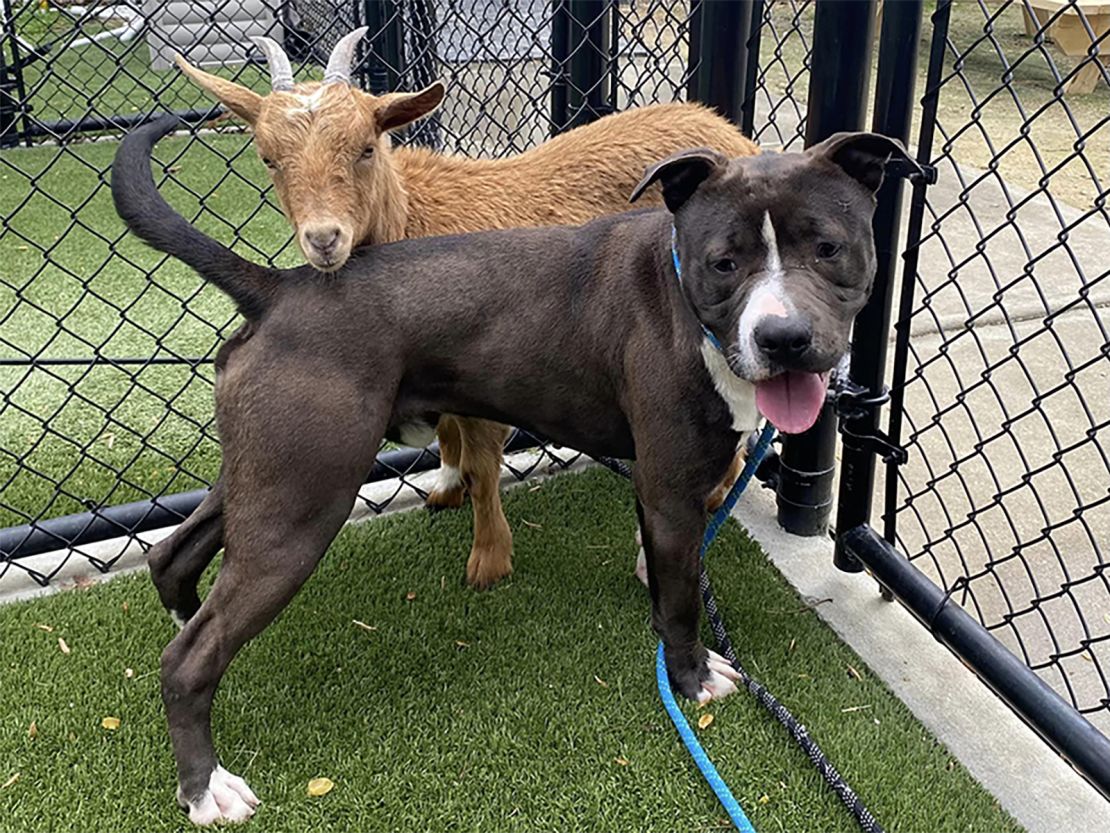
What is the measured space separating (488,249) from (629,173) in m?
0.96

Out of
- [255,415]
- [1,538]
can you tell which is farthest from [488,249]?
[1,538]

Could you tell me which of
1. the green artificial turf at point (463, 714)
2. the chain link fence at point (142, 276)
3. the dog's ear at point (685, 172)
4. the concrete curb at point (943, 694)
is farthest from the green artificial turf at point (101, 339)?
the concrete curb at point (943, 694)

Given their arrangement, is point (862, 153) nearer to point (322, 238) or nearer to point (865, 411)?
point (865, 411)

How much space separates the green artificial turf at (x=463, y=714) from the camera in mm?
2475

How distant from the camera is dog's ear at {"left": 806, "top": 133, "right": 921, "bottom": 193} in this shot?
2.13 metres

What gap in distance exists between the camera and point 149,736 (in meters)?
2.67

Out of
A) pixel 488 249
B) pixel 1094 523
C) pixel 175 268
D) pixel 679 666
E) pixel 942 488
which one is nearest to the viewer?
pixel 488 249

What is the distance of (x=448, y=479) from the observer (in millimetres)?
3625

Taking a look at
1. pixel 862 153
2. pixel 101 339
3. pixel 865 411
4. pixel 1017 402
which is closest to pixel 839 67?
pixel 862 153

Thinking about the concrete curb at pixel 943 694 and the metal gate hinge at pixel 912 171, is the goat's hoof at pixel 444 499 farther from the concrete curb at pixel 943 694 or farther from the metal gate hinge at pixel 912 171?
the metal gate hinge at pixel 912 171

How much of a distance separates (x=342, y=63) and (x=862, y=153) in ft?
4.89

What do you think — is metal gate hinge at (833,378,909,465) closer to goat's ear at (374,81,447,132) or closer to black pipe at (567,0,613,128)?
goat's ear at (374,81,447,132)

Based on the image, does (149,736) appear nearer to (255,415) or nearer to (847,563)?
(255,415)

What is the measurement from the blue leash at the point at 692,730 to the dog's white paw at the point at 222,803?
105cm
